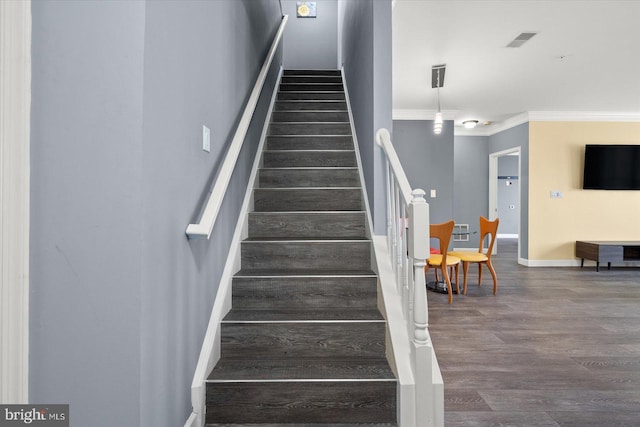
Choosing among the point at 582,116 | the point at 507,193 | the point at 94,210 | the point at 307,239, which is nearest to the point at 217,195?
the point at 94,210

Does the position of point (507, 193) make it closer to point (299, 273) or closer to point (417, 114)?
point (417, 114)

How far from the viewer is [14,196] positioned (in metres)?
1.05

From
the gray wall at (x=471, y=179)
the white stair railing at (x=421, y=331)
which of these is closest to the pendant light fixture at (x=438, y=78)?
the gray wall at (x=471, y=179)

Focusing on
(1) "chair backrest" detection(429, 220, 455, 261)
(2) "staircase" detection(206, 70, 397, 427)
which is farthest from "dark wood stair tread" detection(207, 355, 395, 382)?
(1) "chair backrest" detection(429, 220, 455, 261)

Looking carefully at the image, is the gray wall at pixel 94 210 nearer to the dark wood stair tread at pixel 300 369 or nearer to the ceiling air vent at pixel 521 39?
the dark wood stair tread at pixel 300 369

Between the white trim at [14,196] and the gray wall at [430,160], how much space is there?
19.9 feet

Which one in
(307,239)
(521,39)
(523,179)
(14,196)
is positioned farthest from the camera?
(523,179)

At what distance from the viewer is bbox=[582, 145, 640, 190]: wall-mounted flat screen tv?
6.27 metres

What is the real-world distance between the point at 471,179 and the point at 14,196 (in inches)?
332

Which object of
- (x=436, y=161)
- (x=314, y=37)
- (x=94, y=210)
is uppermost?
(x=314, y=37)

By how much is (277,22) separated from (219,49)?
3.08 meters

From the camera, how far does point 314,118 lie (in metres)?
3.94

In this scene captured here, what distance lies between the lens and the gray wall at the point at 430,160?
663 centimetres

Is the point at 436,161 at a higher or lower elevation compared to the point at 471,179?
higher
